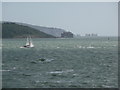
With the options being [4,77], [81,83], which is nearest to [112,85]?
[81,83]

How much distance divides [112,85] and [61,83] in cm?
551

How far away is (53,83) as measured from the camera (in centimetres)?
4241

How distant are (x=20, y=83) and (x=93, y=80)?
8.74 meters

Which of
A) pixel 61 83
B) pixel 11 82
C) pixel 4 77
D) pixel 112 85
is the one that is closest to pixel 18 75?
pixel 4 77

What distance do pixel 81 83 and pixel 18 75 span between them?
37.4 feet

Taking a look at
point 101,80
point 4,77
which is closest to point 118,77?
point 101,80

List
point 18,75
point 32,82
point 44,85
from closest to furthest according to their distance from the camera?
1. point 44,85
2. point 32,82
3. point 18,75

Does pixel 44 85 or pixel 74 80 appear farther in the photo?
pixel 74 80

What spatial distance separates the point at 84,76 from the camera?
49656 mm

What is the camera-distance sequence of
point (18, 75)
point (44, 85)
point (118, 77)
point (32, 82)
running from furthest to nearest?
point (18, 75) → point (118, 77) → point (32, 82) → point (44, 85)

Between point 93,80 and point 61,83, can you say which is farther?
point 93,80

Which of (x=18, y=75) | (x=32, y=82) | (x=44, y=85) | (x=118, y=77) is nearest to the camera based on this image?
(x=44, y=85)

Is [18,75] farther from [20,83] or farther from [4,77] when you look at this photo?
[20,83]

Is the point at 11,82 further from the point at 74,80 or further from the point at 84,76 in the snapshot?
the point at 84,76
